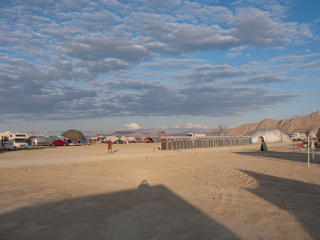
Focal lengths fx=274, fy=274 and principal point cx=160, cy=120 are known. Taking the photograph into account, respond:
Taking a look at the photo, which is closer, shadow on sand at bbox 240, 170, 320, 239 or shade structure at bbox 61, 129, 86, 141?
shadow on sand at bbox 240, 170, 320, 239

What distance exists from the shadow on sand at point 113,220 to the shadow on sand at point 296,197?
2378 mm

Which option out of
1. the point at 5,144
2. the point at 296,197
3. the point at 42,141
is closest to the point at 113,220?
the point at 296,197

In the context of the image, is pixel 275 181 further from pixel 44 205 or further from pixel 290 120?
pixel 290 120

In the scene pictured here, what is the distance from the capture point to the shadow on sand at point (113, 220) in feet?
20.7

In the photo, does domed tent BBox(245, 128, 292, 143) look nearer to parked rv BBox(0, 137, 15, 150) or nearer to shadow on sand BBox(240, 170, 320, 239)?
parked rv BBox(0, 137, 15, 150)

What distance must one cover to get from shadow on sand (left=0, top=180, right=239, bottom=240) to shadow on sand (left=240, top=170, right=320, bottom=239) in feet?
7.80

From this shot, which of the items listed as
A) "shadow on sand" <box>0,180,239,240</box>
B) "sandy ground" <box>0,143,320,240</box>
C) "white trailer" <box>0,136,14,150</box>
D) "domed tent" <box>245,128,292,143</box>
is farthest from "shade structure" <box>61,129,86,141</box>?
"shadow on sand" <box>0,180,239,240</box>

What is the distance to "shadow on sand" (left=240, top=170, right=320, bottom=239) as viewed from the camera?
7184mm

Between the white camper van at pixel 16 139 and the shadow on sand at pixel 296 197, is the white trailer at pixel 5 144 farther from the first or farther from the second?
the shadow on sand at pixel 296 197

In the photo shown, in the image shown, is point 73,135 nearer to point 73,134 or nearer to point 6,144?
point 73,134

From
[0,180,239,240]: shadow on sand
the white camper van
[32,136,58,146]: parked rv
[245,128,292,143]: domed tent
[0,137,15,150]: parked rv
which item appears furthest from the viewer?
[245,128,292,143]: domed tent

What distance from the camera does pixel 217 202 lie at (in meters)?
9.38

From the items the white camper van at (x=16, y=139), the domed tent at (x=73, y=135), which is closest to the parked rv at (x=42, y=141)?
the white camper van at (x=16, y=139)

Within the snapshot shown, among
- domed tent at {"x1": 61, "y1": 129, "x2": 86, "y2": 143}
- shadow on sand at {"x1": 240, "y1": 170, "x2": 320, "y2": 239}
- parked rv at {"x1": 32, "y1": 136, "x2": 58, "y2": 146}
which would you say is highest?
domed tent at {"x1": 61, "y1": 129, "x2": 86, "y2": 143}
